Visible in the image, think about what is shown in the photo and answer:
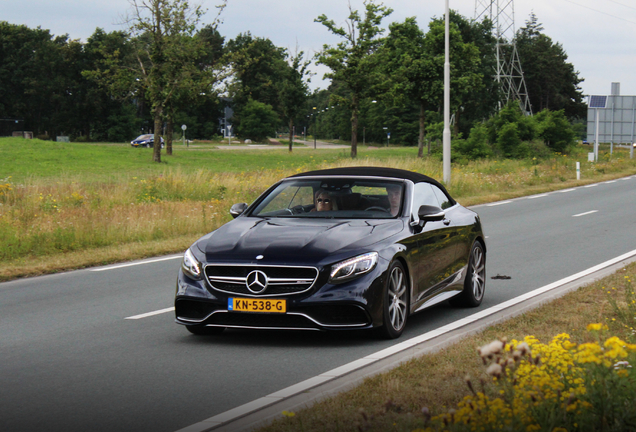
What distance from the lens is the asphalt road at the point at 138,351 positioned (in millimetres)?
5414

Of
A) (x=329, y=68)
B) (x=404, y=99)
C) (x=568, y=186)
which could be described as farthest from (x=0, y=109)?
(x=568, y=186)

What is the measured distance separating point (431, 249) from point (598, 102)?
4601 cm

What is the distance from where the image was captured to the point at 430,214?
26.1 feet

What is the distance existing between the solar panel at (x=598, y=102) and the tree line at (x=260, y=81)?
3543 mm

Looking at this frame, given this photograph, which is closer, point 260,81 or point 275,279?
point 275,279

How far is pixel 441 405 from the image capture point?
5086 mm

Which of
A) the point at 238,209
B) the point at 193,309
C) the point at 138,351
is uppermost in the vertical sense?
the point at 238,209

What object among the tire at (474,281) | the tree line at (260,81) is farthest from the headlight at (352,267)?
the tree line at (260,81)

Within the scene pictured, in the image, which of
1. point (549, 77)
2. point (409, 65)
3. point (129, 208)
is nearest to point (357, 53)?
point (409, 65)

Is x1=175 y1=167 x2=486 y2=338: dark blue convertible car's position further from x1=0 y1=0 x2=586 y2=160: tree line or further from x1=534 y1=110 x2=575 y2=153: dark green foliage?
x1=534 y1=110 x2=575 y2=153: dark green foliage

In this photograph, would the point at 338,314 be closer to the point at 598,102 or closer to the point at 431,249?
the point at 431,249

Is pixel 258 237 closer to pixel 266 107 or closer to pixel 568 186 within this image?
pixel 568 186

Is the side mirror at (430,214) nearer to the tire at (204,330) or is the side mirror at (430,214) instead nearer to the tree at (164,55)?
the tire at (204,330)

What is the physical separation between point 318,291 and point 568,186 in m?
28.1
